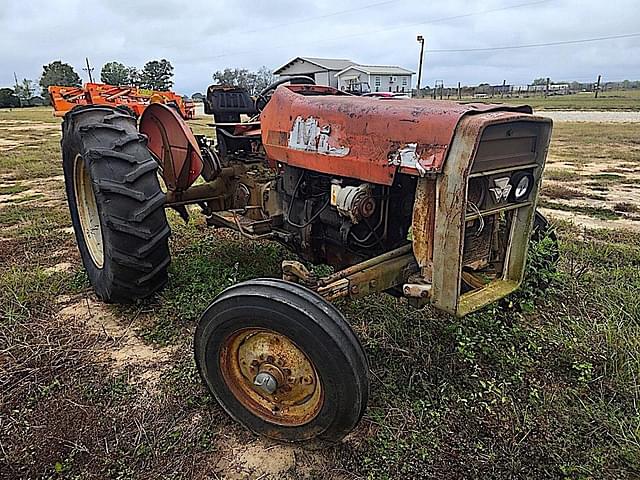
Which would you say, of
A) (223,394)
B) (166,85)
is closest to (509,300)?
(223,394)

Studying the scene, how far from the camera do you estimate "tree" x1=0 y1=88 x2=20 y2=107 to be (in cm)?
3919

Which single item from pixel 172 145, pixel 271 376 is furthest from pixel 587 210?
pixel 271 376

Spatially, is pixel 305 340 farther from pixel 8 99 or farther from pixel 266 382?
pixel 8 99

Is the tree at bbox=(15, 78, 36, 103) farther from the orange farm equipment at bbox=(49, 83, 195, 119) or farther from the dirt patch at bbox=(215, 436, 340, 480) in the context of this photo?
the dirt patch at bbox=(215, 436, 340, 480)

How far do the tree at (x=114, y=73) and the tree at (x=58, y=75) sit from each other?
8.56 feet

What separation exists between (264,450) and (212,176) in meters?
2.48

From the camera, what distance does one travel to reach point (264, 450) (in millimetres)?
2426

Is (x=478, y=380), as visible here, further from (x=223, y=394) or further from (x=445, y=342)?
(x=223, y=394)

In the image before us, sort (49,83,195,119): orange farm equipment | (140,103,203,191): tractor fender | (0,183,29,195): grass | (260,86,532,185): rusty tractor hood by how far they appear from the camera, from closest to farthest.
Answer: (260,86,532,185): rusty tractor hood
(140,103,203,191): tractor fender
(0,183,29,195): grass
(49,83,195,119): orange farm equipment

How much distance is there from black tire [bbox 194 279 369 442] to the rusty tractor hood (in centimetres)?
77

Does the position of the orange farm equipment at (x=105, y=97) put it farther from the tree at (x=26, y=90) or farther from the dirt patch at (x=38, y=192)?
the tree at (x=26, y=90)

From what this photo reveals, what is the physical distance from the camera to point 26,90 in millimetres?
53500

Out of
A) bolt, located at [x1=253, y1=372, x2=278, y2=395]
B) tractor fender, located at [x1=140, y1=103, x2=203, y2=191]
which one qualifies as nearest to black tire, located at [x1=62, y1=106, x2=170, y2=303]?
tractor fender, located at [x1=140, y1=103, x2=203, y2=191]

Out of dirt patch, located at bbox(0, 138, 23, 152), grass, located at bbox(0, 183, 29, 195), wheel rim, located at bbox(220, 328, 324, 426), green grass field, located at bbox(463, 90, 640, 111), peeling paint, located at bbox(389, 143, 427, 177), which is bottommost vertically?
green grass field, located at bbox(463, 90, 640, 111)
